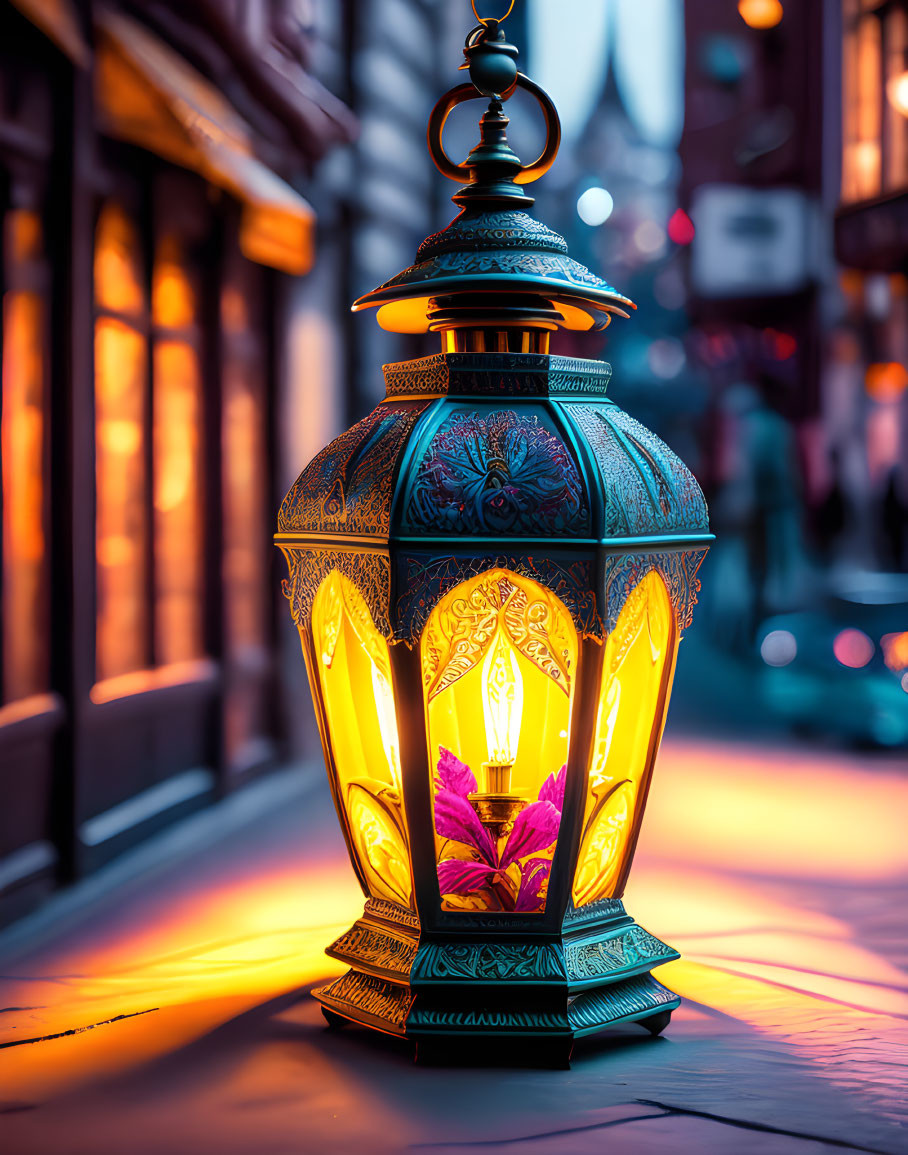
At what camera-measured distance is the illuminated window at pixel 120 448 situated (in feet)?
16.7

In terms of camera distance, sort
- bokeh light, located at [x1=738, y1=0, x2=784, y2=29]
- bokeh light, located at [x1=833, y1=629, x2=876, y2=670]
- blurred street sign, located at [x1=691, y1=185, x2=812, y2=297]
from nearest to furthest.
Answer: bokeh light, located at [x1=833, y1=629, x2=876, y2=670], blurred street sign, located at [x1=691, y1=185, x2=812, y2=297], bokeh light, located at [x1=738, y1=0, x2=784, y2=29]

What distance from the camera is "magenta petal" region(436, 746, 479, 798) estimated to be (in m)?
2.88

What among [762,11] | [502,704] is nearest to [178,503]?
[502,704]

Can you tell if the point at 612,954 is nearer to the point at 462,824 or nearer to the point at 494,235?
the point at 462,824

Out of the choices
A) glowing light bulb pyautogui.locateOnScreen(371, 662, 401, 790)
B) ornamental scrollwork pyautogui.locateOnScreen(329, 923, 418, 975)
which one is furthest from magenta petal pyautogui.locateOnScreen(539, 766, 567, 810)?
ornamental scrollwork pyautogui.locateOnScreen(329, 923, 418, 975)

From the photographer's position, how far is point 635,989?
9.52ft

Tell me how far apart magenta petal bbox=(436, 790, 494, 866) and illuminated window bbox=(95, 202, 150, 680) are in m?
2.57

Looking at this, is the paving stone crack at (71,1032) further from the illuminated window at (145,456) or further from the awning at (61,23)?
the awning at (61,23)

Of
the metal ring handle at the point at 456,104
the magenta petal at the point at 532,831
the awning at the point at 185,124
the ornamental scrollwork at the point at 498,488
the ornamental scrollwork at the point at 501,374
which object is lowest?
the magenta petal at the point at 532,831

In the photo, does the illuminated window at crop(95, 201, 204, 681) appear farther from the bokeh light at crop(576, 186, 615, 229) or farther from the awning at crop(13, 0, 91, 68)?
the bokeh light at crop(576, 186, 615, 229)

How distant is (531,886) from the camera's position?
281cm

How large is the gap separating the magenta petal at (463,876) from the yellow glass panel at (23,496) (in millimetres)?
1991

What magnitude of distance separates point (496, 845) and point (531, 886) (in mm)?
129

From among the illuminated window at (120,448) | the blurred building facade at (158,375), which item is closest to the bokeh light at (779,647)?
the blurred building facade at (158,375)
